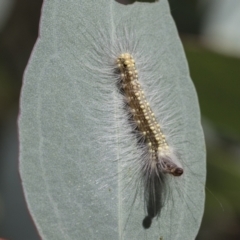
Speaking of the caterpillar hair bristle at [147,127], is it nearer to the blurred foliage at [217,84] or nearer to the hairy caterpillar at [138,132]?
the hairy caterpillar at [138,132]

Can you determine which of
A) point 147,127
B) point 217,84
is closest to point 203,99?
point 217,84

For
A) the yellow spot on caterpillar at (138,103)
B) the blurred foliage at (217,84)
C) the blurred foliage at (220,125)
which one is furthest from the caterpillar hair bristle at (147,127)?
the blurred foliage at (217,84)

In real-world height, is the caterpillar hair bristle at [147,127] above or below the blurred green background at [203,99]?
above

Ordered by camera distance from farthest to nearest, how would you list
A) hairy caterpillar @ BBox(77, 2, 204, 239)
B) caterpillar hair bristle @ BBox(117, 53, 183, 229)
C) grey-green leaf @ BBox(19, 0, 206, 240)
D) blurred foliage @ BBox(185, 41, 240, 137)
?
blurred foliage @ BBox(185, 41, 240, 137), caterpillar hair bristle @ BBox(117, 53, 183, 229), hairy caterpillar @ BBox(77, 2, 204, 239), grey-green leaf @ BBox(19, 0, 206, 240)

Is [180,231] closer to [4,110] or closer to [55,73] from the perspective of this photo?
[55,73]

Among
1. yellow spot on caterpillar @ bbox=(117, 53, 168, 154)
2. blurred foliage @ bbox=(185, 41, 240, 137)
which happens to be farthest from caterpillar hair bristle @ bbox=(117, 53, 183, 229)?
blurred foliage @ bbox=(185, 41, 240, 137)

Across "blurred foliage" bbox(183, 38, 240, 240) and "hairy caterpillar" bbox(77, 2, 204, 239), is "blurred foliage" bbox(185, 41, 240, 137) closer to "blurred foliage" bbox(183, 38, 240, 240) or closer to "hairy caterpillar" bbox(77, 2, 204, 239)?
"blurred foliage" bbox(183, 38, 240, 240)
